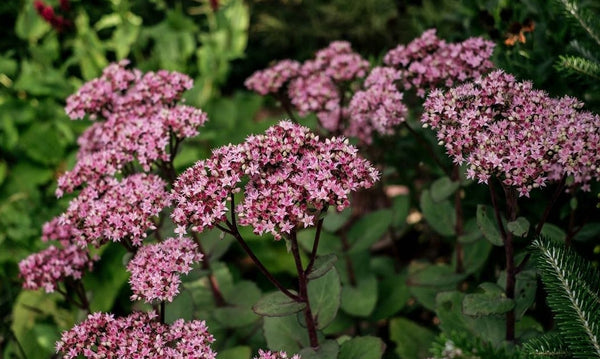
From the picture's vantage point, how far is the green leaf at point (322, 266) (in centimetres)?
203

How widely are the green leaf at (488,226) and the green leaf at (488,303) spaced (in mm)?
188

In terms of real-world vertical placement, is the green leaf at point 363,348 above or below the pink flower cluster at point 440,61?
below

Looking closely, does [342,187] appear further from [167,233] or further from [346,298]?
[346,298]

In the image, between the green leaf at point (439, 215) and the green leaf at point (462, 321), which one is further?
the green leaf at point (439, 215)

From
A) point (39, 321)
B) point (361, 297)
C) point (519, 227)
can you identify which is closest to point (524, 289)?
point (519, 227)

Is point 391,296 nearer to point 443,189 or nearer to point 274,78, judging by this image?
point 443,189

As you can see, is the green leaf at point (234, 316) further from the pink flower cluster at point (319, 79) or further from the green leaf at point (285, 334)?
the pink flower cluster at point (319, 79)

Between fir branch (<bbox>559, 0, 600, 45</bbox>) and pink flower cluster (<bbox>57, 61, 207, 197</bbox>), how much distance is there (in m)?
1.47

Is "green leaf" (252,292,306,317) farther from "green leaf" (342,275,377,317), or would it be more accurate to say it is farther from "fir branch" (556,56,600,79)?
"fir branch" (556,56,600,79)

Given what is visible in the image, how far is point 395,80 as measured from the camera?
281cm

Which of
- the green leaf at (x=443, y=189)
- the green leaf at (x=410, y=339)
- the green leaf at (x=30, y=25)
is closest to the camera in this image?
the green leaf at (x=443, y=189)

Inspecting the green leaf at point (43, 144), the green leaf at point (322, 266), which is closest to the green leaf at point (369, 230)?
the green leaf at point (322, 266)

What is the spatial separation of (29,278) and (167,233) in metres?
0.58

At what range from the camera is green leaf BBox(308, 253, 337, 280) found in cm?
203
